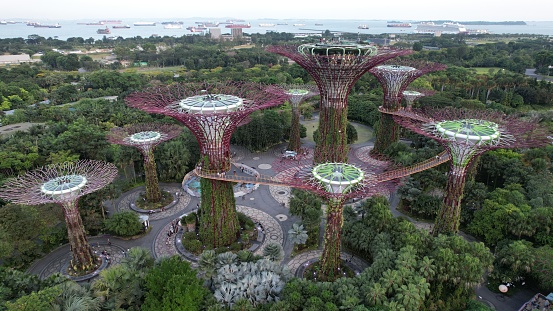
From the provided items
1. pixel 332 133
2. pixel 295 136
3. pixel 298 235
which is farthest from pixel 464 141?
pixel 295 136

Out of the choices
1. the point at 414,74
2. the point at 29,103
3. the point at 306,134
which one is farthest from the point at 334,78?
the point at 29,103

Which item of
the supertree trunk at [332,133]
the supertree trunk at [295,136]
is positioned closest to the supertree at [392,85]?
the supertree trunk at [332,133]

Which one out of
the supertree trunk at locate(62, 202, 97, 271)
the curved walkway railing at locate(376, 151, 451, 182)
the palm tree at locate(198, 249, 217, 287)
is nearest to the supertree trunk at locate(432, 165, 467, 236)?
the curved walkway railing at locate(376, 151, 451, 182)

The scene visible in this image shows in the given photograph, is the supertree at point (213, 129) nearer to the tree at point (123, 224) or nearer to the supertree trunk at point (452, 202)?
the tree at point (123, 224)

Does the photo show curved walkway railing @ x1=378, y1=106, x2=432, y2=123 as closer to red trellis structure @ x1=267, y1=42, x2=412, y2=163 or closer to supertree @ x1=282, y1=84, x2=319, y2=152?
red trellis structure @ x1=267, y1=42, x2=412, y2=163

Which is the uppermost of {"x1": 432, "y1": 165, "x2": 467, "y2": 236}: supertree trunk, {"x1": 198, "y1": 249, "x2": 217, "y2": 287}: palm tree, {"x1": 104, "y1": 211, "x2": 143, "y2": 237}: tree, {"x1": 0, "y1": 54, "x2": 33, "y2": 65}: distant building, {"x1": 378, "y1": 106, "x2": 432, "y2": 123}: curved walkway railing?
{"x1": 0, "y1": 54, "x2": 33, "y2": 65}: distant building
